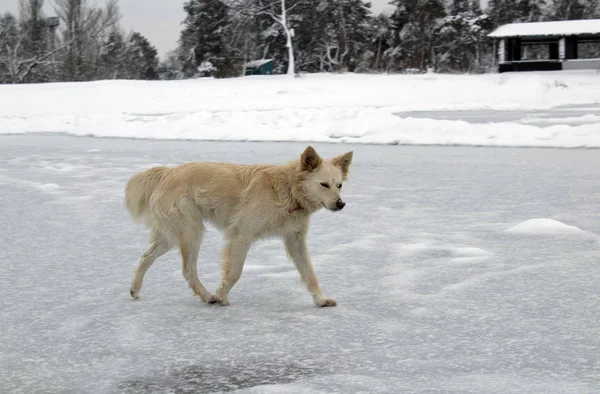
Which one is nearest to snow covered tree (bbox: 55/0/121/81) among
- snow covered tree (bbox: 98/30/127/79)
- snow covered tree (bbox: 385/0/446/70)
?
snow covered tree (bbox: 98/30/127/79)

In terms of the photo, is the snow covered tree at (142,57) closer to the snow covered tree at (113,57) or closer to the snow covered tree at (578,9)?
the snow covered tree at (113,57)

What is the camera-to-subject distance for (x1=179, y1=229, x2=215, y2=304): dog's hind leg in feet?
16.3

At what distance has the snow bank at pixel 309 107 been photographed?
16.8 m

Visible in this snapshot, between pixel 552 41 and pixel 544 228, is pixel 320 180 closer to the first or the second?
pixel 544 228

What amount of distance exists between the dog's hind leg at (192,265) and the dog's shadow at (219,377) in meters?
1.22

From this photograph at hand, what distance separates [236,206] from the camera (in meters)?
4.94

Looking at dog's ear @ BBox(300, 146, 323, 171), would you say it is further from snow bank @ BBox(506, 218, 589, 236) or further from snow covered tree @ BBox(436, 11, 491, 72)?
snow covered tree @ BBox(436, 11, 491, 72)

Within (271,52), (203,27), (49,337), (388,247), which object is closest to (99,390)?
(49,337)

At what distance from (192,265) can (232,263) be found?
0.30m

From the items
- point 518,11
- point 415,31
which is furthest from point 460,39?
point 518,11

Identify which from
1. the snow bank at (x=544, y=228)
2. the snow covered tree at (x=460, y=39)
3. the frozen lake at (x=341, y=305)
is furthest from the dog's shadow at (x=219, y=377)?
the snow covered tree at (x=460, y=39)

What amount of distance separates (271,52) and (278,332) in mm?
61149

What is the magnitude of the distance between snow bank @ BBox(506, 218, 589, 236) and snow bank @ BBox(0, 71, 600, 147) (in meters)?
7.58

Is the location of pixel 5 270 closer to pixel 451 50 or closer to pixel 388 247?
pixel 388 247
